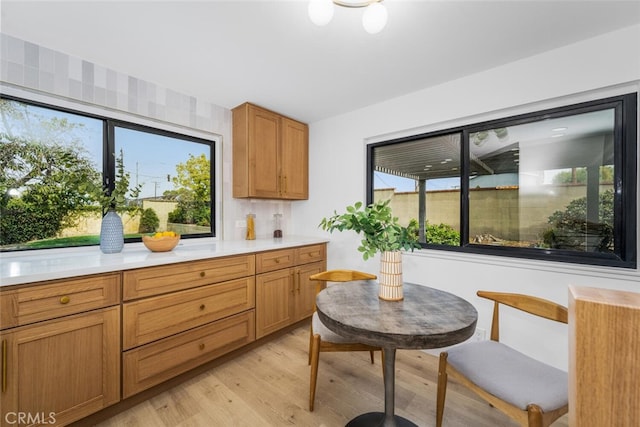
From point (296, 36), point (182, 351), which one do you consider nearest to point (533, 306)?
point (296, 36)

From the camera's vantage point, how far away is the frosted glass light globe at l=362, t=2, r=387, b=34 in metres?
1.20

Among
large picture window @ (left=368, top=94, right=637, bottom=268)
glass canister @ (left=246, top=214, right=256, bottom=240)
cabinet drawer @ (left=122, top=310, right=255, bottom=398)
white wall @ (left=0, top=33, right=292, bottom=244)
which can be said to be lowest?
cabinet drawer @ (left=122, top=310, right=255, bottom=398)

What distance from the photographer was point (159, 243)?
1988 mm

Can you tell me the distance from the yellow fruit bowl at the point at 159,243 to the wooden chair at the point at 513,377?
2058mm

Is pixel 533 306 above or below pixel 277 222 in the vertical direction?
below

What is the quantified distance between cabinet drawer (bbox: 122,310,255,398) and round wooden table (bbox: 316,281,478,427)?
3.59ft

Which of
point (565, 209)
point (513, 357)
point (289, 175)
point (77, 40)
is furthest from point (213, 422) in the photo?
point (565, 209)

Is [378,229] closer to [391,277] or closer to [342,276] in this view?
[391,277]

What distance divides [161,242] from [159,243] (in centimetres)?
1

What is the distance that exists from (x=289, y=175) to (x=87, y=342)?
87.4 inches

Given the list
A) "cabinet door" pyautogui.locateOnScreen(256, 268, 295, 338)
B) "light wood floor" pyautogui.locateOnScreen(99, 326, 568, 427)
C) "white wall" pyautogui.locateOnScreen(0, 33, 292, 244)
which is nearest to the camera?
"light wood floor" pyautogui.locateOnScreen(99, 326, 568, 427)

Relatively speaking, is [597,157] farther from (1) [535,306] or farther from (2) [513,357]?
(2) [513,357]

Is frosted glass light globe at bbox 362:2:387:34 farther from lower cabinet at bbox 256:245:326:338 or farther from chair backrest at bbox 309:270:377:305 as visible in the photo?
lower cabinet at bbox 256:245:326:338

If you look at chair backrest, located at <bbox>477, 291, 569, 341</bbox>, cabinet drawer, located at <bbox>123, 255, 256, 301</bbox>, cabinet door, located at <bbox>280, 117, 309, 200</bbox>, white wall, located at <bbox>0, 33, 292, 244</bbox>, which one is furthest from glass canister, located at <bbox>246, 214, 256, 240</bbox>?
chair backrest, located at <bbox>477, 291, 569, 341</bbox>
